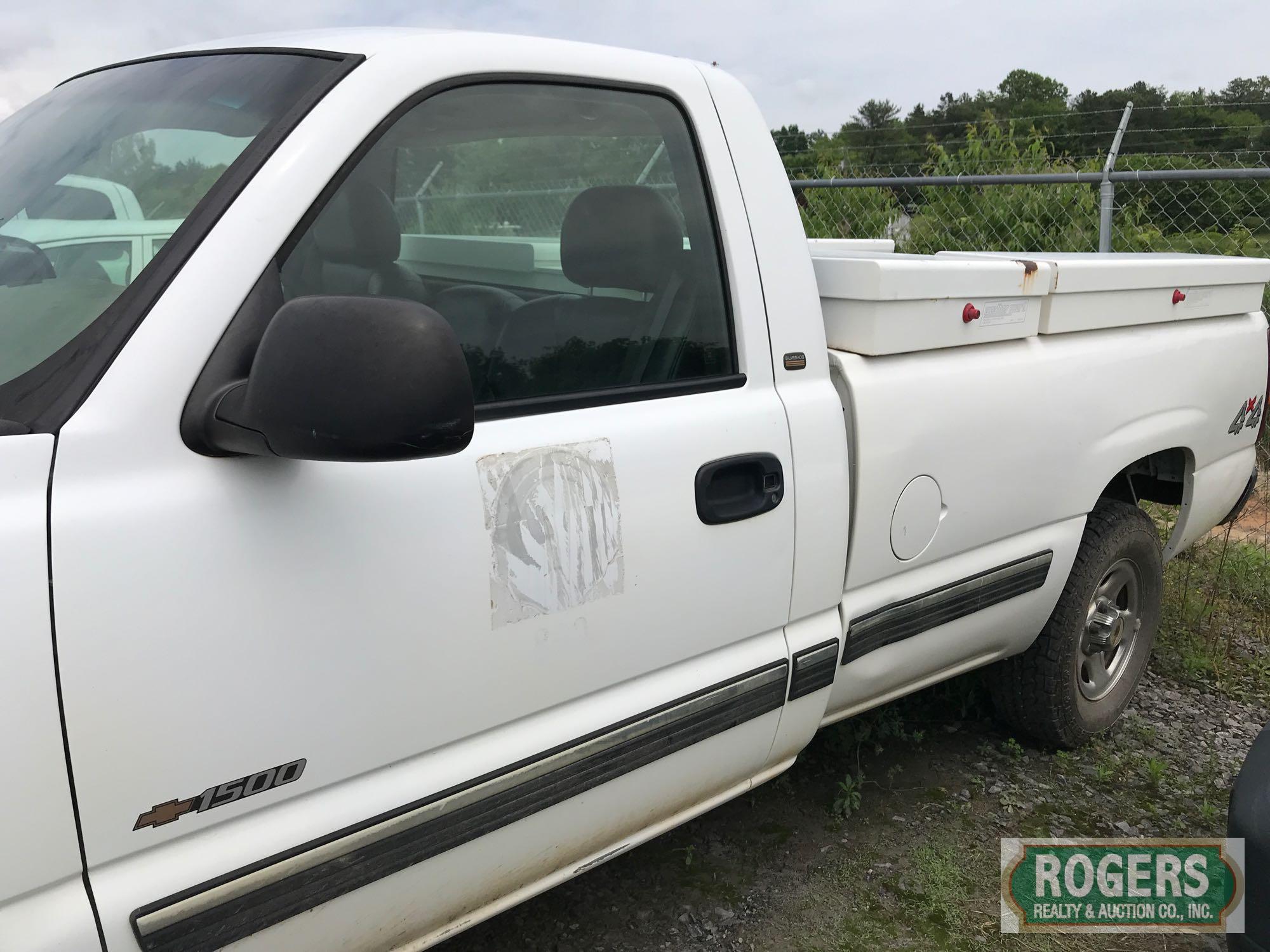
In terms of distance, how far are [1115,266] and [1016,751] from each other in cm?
156

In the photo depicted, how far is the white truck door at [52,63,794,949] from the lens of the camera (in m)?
1.46

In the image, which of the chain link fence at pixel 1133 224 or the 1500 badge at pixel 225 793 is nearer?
the 1500 badge at pixel 225 793

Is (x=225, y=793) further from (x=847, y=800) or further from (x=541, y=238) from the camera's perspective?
(x=847, y=800)

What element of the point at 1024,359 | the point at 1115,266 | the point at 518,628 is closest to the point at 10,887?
the point at 518,628

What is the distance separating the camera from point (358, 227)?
5.69 feet

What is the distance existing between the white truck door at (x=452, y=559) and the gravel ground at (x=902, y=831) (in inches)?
21.4

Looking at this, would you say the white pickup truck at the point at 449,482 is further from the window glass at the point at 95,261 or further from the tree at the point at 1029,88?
the tree at the point at 1029,88

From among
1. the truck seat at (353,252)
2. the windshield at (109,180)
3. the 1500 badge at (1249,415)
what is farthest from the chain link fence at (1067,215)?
the 1500 badge at (1249,415)

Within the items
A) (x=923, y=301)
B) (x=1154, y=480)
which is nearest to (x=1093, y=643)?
(x=1154, y=480)

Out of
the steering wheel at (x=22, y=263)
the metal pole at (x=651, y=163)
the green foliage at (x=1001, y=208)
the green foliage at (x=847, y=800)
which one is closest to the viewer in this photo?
the steering wheel at (x=22, y=263)

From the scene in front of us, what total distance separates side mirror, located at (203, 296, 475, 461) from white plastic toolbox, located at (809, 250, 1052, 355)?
4.44 feet

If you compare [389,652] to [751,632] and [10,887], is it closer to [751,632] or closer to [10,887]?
[10,887]

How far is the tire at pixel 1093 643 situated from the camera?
3250 mm

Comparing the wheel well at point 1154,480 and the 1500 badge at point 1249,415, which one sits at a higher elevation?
the 1500 badge at point 1249,415
